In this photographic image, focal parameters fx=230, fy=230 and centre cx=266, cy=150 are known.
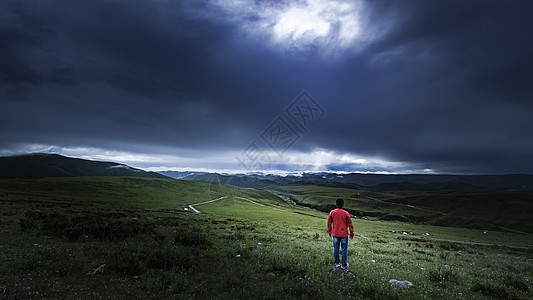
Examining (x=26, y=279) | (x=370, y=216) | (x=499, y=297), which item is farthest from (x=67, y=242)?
(x=370, y=216)

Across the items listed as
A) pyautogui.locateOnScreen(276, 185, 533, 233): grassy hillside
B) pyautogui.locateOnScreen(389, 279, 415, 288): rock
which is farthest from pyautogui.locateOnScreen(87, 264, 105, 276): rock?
pyautogui.locateOnScreen(276, 185, 533, 233): grassy hillside

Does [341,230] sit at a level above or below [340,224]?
below

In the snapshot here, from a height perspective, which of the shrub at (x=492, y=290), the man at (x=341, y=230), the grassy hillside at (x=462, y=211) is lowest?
the grassy hillside at (x=462, y=211)

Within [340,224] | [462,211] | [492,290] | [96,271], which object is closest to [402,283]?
[340,224]

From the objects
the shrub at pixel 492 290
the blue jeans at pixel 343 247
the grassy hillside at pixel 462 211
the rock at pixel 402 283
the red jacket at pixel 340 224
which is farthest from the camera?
the grassy hillside at pixel 462 211

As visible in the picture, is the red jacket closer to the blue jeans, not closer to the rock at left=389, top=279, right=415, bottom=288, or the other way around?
the blue jeans

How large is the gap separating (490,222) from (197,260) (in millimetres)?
177309

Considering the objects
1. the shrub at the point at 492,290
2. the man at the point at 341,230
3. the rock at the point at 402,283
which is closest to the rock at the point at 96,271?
the man at the point at 341,230

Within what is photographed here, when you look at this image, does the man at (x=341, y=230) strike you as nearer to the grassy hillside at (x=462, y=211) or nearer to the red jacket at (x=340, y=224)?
the red jacket at (x=340, y=224)

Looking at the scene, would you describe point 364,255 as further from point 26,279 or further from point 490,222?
point 490,222

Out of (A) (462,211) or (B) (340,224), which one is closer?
(B) (340,224)

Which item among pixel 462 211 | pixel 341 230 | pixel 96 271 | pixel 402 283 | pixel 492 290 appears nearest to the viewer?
pixel 96 271

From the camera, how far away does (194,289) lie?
927cm

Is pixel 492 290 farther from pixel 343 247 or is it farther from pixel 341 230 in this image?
pixel 341 230
